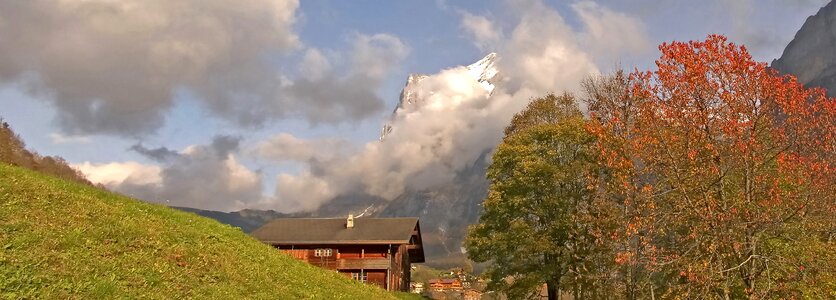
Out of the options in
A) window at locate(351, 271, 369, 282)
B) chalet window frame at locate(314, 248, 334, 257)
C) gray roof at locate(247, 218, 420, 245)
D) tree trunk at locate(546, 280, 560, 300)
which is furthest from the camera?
chalet window frame at locate(314, 248, 334, 257)

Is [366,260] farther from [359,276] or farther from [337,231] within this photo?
[337,231]

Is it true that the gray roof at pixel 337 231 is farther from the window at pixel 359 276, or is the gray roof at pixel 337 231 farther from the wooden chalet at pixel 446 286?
the wooden chalet at pixel 446 286

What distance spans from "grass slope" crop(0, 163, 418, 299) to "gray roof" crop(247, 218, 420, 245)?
1278 inches

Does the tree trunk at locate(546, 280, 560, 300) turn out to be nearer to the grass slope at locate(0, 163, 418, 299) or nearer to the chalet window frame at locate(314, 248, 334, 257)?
the grass slope at locate(0, 163, 418, 299)

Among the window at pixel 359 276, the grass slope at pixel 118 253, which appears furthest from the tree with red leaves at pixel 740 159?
the window at pixel 359 276

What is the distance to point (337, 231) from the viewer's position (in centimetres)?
5747

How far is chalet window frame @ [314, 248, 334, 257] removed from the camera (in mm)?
55866

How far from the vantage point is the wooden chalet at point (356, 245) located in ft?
179

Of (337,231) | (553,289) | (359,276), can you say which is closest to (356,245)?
(337,231)

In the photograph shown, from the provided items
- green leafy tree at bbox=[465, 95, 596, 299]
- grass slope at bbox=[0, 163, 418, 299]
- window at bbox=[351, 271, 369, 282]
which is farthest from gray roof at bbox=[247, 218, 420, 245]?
grass slope at bbox=[0, 163, 418, 299]

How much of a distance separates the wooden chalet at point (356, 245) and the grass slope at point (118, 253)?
32.6m

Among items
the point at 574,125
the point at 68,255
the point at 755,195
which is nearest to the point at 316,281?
the point at 68,255

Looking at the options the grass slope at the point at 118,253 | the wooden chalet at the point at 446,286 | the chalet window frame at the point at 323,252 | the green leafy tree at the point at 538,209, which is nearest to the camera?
the grass slope at the point at 118,253

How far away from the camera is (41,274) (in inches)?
460
